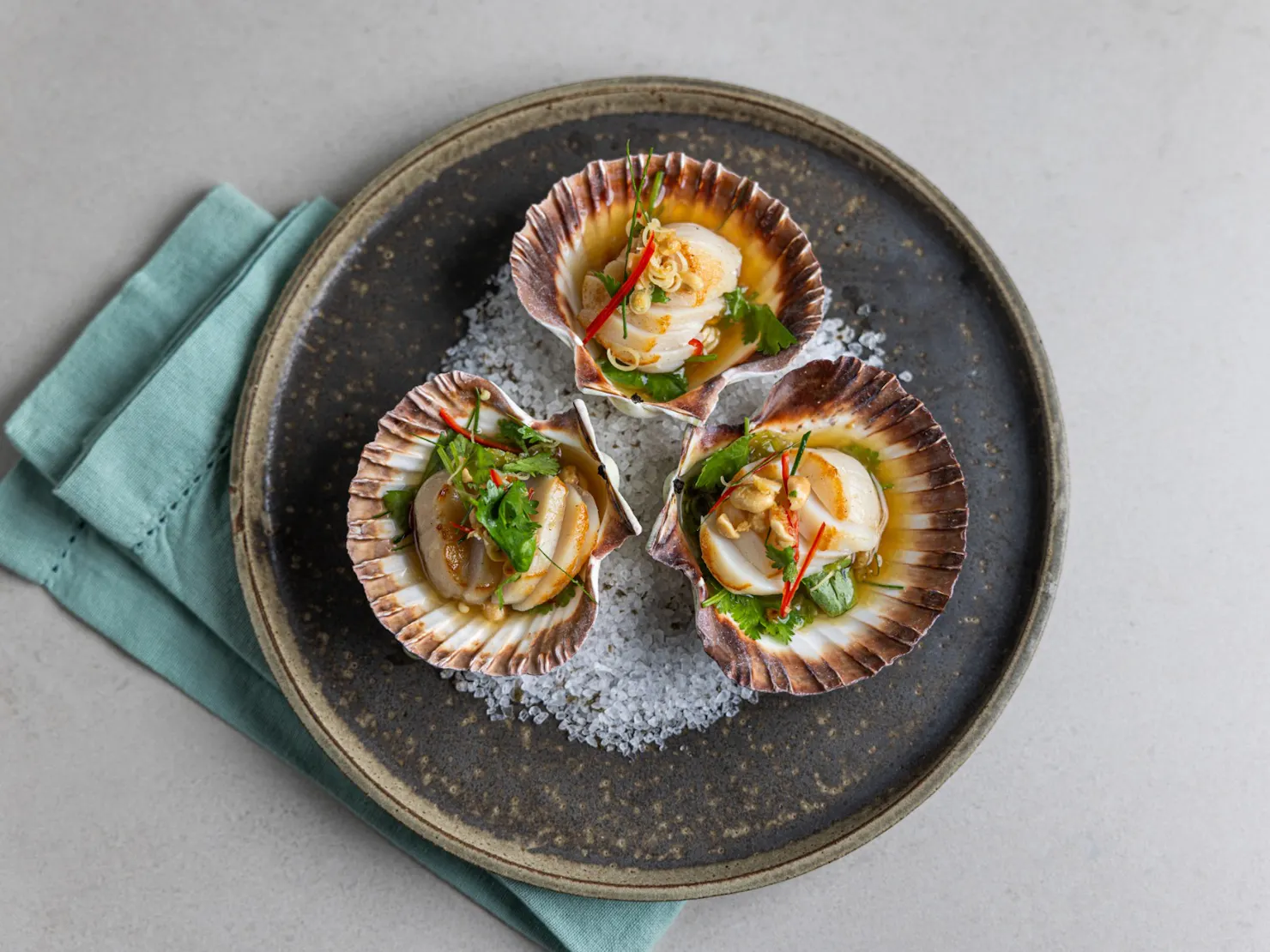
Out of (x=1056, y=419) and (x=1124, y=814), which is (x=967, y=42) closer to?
(x=1056, y=419)

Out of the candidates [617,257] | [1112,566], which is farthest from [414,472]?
[1112,566]

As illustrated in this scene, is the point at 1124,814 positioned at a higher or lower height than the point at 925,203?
lower

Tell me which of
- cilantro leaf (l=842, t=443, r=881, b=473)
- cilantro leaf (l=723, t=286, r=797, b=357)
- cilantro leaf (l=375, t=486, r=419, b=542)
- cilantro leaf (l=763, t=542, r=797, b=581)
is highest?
cilantro leaf (l=723, t=286, r=797, b=357)

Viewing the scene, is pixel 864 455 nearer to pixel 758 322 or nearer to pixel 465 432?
pixel 758 322

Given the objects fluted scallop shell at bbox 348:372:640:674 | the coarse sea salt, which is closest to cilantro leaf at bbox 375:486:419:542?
fluted scallop shell at bbox 348:372:640:674

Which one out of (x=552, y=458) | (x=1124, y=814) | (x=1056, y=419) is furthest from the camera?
(x=1124, y=814)

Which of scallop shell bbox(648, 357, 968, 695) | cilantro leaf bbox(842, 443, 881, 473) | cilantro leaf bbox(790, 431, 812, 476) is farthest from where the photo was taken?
cilantro leaf bbox(842, 443, 881, 473)

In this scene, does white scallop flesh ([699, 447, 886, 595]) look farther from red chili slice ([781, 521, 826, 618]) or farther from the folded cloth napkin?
the folded cloth napkin
